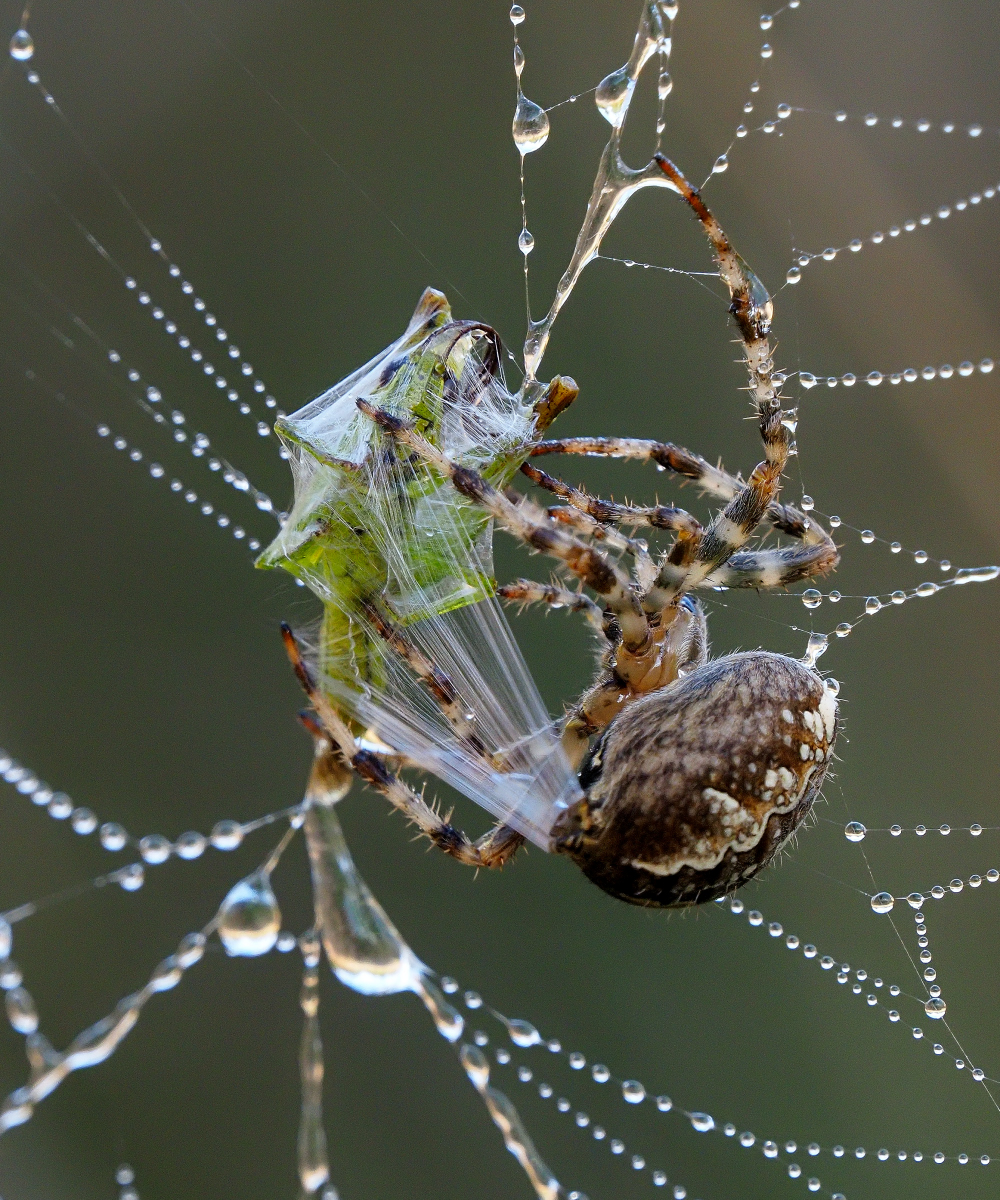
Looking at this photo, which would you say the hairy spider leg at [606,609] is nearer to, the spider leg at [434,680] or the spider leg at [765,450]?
the spider leg at [765,450]

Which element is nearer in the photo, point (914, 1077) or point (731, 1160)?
point (731, 1160)

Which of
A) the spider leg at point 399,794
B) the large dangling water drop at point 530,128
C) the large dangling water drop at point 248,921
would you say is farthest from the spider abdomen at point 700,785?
the large dangling water drop at point 530,128

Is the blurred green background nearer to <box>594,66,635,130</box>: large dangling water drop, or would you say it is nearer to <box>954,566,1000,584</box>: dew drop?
<box>954,566,1000,584</box>: dew drop

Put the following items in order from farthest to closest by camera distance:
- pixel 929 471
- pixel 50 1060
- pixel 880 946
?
pixel 929 471, pixel 880 946, pixel 50 1060

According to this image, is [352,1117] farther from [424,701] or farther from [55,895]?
[424,701]

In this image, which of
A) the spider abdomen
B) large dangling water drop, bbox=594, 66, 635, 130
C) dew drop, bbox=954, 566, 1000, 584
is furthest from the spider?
dew drop, bbox=954, 566, 1000, 584

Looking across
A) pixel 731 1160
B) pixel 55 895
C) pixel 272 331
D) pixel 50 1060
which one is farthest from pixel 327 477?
pixel 731 1160

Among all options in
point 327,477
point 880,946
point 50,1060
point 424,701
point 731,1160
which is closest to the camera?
point 50,1060
